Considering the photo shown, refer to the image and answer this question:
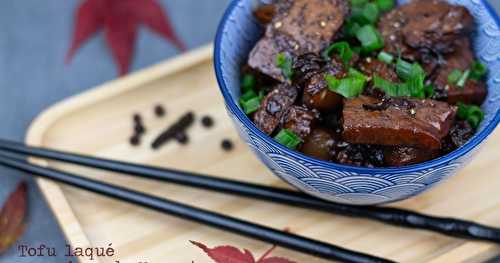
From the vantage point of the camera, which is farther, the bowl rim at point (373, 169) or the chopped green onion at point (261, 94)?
the chopped green onion at point (261, 94)

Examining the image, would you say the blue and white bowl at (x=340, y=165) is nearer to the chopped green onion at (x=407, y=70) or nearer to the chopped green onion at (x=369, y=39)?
the chopped green onion at (x=407, y=70)

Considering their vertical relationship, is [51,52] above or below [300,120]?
above

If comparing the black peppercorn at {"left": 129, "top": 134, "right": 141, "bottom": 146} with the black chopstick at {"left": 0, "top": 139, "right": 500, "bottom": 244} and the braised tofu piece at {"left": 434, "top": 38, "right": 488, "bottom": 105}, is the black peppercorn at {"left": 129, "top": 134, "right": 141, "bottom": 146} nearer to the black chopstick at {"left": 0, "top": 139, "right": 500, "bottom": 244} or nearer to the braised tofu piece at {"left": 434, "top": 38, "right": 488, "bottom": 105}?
the black chopstick at {"left": 0, "top": 139, "right": 500, "bottom": 244}

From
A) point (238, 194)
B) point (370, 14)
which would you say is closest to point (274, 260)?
point (238, 194)

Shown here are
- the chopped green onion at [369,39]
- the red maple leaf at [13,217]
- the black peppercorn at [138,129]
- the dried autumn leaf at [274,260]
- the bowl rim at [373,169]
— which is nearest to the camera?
the bowl rim at [373,169]

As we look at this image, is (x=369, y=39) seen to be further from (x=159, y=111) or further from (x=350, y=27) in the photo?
(x=159, y=111)

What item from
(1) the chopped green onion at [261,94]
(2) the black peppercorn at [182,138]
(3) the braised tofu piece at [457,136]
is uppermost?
(2) the black peppercorn at [182,138]

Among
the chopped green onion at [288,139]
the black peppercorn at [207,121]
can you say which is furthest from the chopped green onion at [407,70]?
the black peppercorn at [207,121]

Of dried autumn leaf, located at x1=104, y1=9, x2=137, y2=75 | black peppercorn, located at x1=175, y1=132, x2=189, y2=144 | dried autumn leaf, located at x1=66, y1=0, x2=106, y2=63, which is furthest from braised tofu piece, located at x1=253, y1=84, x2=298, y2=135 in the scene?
dried autumn leaf, located at x1=66, y1=0, x2=106, y2=63
